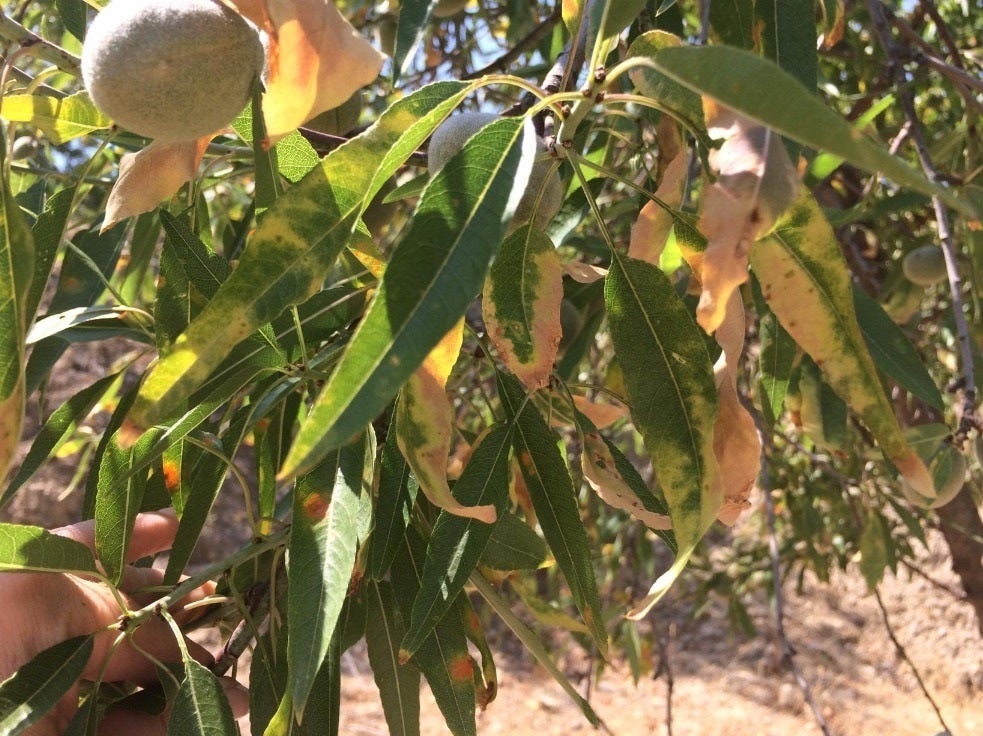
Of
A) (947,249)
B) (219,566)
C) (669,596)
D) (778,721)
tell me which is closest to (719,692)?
(778,721)

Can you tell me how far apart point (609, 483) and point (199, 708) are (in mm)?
485

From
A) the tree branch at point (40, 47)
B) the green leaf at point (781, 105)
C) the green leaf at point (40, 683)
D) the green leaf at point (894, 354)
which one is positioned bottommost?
the green leaf at point (40, 683)

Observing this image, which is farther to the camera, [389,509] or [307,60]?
[389,509]

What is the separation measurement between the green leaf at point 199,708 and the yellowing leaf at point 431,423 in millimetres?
376

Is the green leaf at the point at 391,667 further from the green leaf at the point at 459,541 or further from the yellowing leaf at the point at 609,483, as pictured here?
the yellowing leaf at the point at 609,483

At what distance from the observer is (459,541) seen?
3.00 feet

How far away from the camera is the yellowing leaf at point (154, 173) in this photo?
805 mm

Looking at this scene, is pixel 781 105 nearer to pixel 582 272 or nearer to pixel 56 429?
pixel 582 272

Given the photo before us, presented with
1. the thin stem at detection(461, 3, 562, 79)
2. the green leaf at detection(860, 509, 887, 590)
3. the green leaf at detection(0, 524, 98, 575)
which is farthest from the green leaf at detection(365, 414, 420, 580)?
the green leaf at detection(860, 509, 887, 590)

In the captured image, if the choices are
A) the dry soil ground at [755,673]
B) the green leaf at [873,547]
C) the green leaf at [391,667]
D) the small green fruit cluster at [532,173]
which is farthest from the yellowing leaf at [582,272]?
the dry soil ground at [755,673]

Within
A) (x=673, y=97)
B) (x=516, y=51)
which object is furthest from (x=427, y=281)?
(x=516, y=51)

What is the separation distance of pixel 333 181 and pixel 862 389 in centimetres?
46

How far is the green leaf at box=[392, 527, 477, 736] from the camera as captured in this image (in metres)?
1.04

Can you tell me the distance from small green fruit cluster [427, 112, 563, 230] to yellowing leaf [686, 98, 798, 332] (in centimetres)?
30
